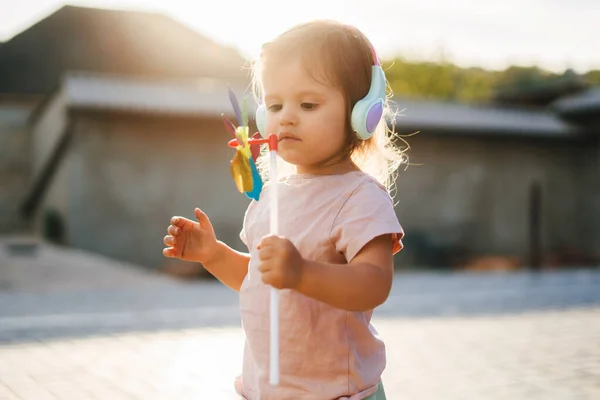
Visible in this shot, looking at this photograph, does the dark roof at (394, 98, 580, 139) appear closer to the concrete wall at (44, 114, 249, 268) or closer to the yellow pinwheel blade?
the concrete wall at (44, 114, 249, 268)

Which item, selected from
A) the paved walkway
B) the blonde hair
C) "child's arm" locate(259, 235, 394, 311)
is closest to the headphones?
the blonde hair

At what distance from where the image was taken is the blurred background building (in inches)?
620

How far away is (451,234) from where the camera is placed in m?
18.9

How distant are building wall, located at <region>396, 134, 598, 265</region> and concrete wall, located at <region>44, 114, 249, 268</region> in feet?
14.1

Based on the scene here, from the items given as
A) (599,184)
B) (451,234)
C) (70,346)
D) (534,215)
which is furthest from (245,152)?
(599,184)

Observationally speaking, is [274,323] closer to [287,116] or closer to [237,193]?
[287,116]

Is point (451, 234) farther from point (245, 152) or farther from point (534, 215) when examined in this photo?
point (245, 152)

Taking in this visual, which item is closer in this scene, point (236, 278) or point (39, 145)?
point (236, 278)

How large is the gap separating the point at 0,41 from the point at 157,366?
2697 cm

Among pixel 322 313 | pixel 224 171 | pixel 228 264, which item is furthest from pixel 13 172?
pixel 322 313

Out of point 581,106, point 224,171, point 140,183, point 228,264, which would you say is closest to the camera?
point 228,264

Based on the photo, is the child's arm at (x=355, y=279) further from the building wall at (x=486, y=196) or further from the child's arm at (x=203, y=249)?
the building wall at (x=486, y=196)

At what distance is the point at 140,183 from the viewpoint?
52.5ft

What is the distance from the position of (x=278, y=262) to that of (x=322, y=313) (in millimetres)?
344
